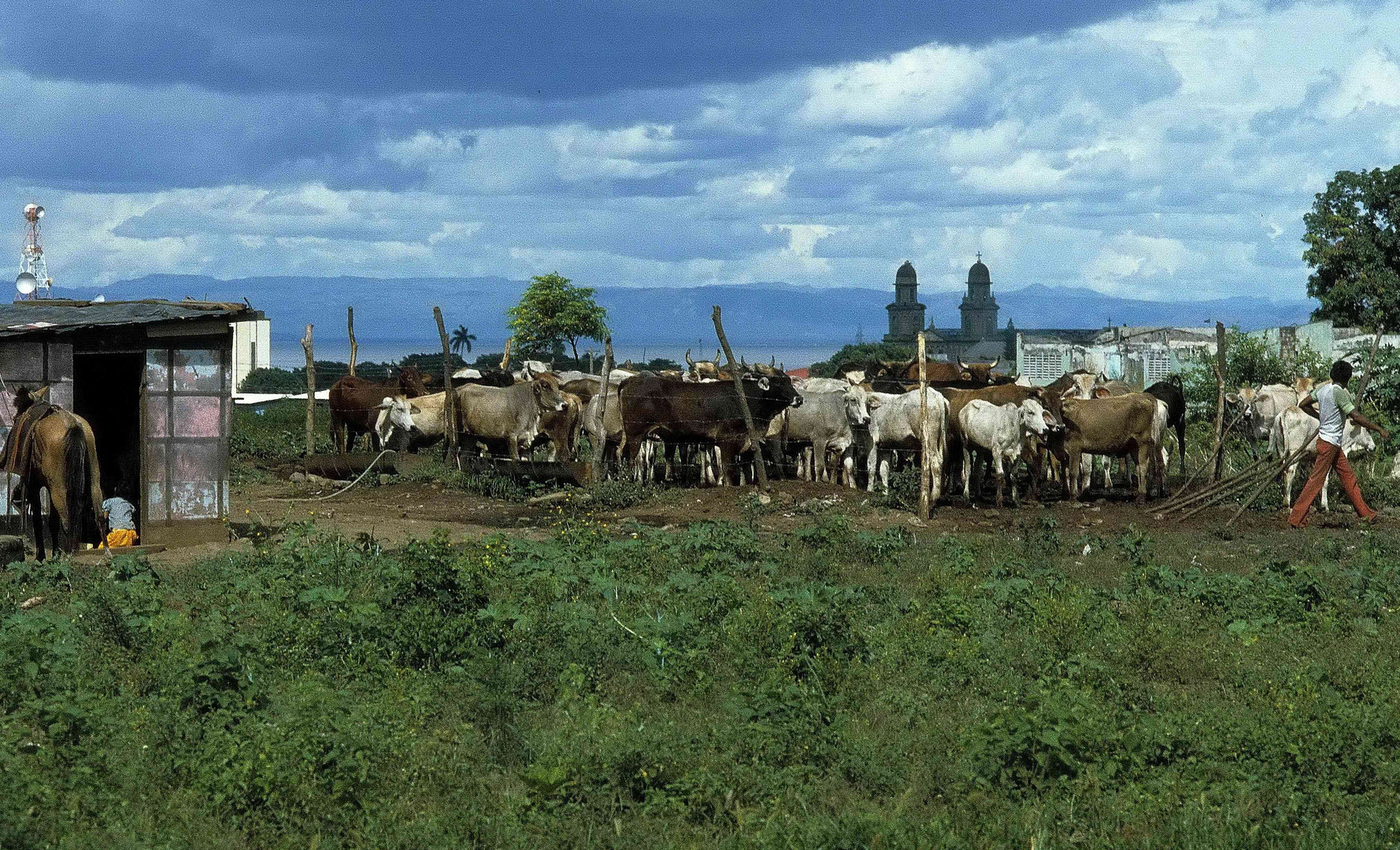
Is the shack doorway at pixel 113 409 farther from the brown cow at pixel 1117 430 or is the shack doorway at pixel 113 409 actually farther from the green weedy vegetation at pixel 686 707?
the brown cow at pixel 1117 430

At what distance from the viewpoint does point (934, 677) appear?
9.61 meters

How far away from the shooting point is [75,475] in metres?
15.0

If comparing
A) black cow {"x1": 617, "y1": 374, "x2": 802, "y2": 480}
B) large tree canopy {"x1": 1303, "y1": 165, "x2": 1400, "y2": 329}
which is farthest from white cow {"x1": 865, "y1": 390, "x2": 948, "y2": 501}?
large tree canopy {"x1": 1303, "y1": 165, "x2": 1400, "y2": 329}

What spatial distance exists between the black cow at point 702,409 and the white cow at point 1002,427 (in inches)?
128

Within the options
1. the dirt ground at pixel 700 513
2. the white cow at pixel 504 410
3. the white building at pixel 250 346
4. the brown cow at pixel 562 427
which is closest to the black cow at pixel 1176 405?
the dirt ground at pixel 700 513

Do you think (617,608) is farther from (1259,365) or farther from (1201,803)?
(1259,365)

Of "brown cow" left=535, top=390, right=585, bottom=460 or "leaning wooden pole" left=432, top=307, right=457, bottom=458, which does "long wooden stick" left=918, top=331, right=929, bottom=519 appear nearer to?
"brown cow" left=535, top=390, right=585, bottom=460

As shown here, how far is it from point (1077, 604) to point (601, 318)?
6052 cm

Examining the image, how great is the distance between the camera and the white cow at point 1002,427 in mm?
20094

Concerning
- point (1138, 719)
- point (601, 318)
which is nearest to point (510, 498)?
point (1138, 719)

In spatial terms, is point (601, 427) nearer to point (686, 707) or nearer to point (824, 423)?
point (824, 423)

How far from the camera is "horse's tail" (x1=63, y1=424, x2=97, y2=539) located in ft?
48.6

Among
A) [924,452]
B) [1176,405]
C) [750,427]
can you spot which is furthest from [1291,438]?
[750,427]

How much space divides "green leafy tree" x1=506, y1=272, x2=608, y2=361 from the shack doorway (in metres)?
51.1
